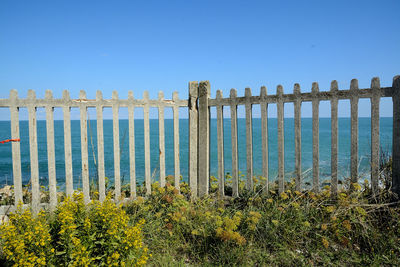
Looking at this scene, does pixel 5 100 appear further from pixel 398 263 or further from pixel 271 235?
pixel 398 263

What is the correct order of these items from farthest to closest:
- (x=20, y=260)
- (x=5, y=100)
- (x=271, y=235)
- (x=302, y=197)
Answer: (x=5, y=100) < (x=302, y=197) < (x=271, y=235) < (x=20, y=260)

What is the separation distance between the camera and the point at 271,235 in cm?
349

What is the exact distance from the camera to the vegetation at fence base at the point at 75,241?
2375 mm

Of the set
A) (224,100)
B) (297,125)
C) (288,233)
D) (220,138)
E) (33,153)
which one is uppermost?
(224,100)

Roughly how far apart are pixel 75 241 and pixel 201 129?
310 cm

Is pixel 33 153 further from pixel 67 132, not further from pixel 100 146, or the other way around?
pixel 100 146

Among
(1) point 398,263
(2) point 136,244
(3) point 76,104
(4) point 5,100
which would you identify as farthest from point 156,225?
(4) point 5,100

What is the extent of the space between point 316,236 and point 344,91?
205cm

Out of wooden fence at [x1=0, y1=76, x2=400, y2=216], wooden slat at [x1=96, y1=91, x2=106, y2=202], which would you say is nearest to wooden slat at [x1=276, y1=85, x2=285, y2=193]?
wooden fence at [x1=0, y1=76, x2=400, y2=216]

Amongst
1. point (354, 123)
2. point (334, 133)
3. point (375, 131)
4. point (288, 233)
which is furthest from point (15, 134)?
point (375, 131)

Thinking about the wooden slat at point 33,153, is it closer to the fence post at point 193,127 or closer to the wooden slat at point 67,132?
the wooden slat at point 67,132

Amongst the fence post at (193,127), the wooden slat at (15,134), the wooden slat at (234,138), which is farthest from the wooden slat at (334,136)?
the wooden slat at (15,134)

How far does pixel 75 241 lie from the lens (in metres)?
2.33

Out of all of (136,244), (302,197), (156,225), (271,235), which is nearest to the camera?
(136,244)
